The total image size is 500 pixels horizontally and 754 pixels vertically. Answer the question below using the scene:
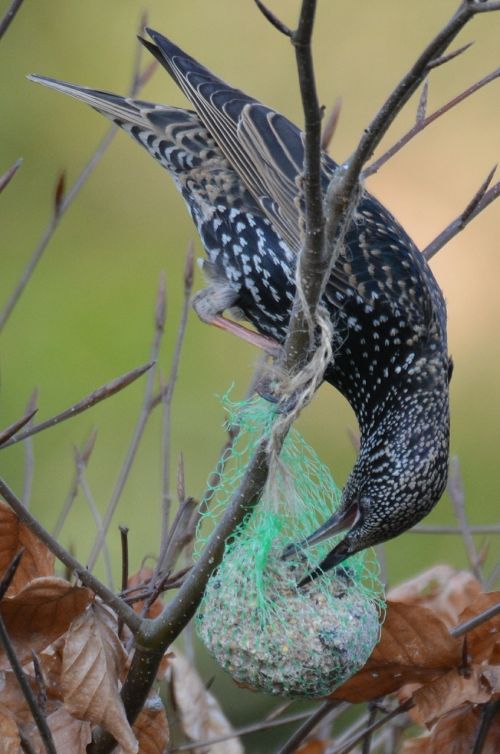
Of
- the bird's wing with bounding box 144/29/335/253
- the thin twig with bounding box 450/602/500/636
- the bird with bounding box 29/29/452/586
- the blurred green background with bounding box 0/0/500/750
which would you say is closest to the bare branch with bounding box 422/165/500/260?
the bird with bounding box 29/29/452/586

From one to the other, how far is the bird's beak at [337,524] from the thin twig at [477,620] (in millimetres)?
449

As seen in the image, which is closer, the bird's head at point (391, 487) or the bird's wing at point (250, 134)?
the bird's head at point (391, 487)

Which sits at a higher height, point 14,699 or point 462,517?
point 462,517

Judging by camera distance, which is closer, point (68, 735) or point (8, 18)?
point (8, 18)

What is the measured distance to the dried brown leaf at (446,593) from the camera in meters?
2.78

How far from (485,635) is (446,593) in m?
0.35

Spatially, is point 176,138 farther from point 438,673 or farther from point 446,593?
point 438,673

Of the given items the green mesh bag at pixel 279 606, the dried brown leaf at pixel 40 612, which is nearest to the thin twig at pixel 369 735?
the green mesh bag at pixel 279 606

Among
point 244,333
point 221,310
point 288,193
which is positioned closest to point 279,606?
point 244,333

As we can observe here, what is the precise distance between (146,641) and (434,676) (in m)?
0.54

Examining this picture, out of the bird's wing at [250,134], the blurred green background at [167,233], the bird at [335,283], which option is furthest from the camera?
the blurred green background at [167,233]

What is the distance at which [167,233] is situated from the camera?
265 inches

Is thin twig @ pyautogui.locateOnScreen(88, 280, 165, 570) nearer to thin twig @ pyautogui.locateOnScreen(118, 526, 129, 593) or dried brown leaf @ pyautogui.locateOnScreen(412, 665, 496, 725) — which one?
thin twig @ pyautogui.locateOnScreen(118, 526, 129, 593)

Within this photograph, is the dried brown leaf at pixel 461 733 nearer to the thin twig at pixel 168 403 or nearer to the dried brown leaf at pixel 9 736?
the thin twig at pixel 168 403
